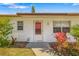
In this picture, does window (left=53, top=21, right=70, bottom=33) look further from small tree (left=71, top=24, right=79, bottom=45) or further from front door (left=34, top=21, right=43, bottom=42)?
front door (left=34, top=21, right=43, bottom=42)

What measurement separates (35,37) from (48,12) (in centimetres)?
53

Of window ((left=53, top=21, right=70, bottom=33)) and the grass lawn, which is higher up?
window ((left=53, top=21, right=70, bottom=33))

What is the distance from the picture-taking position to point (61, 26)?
7.43m

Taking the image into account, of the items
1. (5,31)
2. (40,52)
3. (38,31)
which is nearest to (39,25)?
(38,31)

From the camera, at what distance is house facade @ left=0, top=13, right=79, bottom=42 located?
7363mm

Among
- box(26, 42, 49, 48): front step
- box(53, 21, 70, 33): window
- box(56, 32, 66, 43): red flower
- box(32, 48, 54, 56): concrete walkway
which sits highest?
box(53, 21, 70, 33): window

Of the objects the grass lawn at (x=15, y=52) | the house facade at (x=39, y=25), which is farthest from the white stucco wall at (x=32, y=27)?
the grass lawn at (x=15, y=52)

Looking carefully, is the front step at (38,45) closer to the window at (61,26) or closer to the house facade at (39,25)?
the house facade at (39,25)

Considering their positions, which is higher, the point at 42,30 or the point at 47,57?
the point at 42,30

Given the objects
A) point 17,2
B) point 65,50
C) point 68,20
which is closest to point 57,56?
point 65,50

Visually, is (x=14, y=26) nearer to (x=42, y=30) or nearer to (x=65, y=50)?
(x=42, y=30)

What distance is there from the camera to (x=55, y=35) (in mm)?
7395

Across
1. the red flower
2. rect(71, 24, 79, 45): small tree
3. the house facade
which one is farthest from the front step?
rect(71, 24, 79, 45): small tree

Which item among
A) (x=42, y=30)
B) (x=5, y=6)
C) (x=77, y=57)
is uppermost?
(x=5, y=6)
